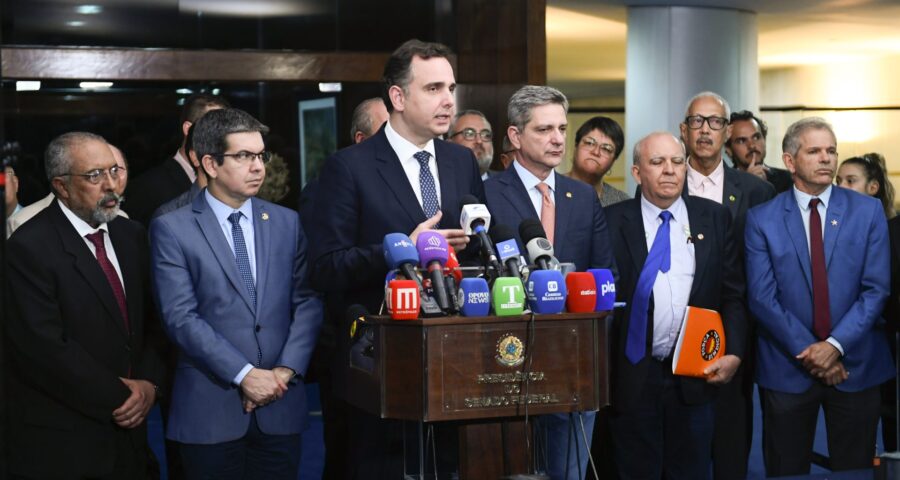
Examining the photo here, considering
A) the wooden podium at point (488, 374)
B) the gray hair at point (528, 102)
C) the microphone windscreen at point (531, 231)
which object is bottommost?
the wooden podium at point (488, 374)

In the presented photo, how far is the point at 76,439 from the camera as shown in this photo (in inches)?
155

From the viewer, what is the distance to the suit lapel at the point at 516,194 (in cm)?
437

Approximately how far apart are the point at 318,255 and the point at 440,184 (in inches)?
17.6

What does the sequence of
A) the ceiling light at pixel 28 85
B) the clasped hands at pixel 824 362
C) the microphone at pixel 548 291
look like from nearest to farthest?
the microphone at pixel 548 291 < the clasped hands at pixel 824 362 < the ceiling light at pixel 28 85

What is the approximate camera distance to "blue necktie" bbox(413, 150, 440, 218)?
3.74 metres

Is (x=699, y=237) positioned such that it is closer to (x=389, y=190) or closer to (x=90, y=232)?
(x=389, y=190)

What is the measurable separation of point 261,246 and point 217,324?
0.31m

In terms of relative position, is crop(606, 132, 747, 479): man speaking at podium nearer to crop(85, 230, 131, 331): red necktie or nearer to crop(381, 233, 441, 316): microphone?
crop(381, 233, 441, 316): microphone

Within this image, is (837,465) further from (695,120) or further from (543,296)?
(543,296)

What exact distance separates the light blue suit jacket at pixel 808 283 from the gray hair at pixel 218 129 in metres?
2.17

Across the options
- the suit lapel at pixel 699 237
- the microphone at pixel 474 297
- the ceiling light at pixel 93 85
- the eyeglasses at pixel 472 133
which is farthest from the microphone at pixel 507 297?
the ceiling light at pixel 93 85

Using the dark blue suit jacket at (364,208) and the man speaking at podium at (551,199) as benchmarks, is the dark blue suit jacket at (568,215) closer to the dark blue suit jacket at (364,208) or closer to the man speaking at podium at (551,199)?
the man speaking at podium at (551,199)

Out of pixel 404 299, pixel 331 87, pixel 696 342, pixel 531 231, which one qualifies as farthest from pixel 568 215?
pixel 331 87

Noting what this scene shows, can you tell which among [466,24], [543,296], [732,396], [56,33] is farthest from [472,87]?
[543,296]
